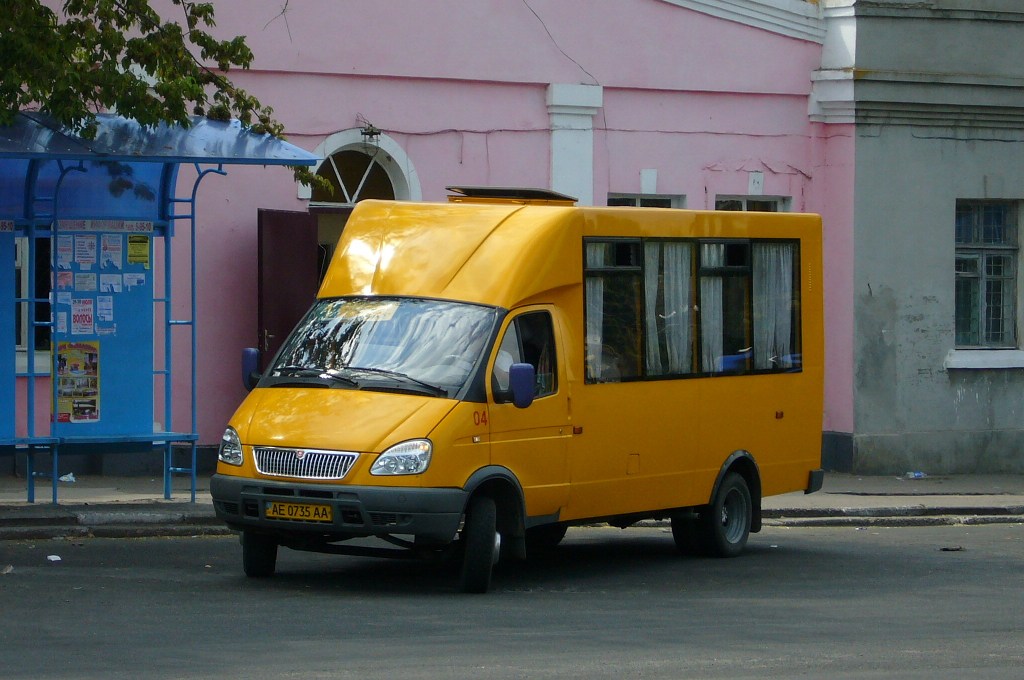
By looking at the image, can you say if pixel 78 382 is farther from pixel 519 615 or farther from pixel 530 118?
pixel 530 118

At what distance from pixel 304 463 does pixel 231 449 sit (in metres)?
0.67

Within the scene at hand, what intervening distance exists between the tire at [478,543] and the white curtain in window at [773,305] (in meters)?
3.50

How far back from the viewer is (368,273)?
11453 millimetres

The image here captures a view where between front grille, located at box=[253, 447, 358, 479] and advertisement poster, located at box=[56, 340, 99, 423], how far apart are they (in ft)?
14.1

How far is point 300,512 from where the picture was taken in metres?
10.1

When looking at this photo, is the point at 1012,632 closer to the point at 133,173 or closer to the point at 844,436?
the point at 133,173

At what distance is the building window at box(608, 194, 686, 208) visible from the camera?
1952 cm

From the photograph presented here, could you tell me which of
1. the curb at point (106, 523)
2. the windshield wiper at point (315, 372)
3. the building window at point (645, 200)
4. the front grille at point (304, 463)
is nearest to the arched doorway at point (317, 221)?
the building window at point (645, 200)

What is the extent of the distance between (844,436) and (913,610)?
30.9ft

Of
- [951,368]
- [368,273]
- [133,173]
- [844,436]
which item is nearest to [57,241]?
[133,173]

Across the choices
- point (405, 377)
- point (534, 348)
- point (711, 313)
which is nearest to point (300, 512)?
point (405, 377)

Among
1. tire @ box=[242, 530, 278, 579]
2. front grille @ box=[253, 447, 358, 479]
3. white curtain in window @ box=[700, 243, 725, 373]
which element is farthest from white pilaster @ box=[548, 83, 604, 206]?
front grille @ box=[253, 447, 358, 479]

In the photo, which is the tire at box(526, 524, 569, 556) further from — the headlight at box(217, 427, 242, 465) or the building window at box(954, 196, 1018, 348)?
the building window at box(954, 196, 1018, 348)

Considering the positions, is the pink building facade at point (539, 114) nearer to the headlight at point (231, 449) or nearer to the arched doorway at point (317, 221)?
the arched doorway at point (317, 221)
